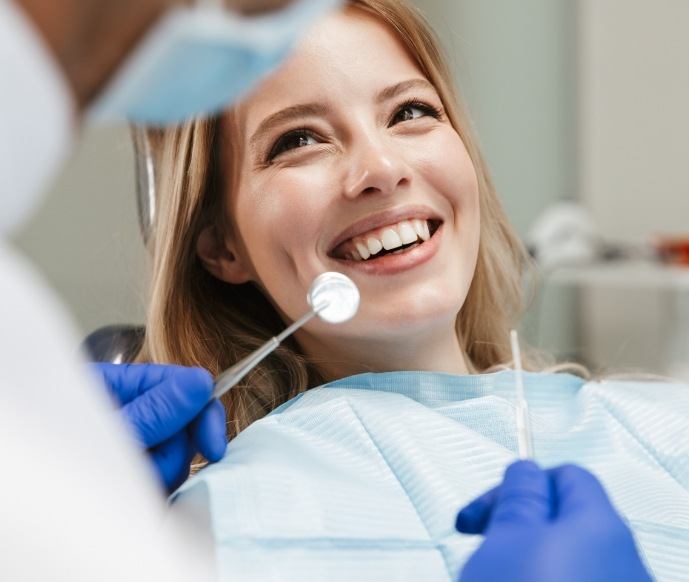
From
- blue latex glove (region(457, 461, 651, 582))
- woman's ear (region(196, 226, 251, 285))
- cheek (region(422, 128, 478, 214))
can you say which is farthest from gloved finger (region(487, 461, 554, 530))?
woman's ear (region(196, 226, 251, 285))

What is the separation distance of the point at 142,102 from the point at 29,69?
10 centimetres

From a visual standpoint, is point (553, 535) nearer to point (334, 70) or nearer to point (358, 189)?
point (358, 189)

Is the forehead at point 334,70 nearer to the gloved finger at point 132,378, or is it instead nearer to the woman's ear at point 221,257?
the woman's ear at point 221,257

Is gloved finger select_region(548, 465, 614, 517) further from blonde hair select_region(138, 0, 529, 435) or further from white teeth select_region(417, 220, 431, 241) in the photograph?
blonde hair select_region(138, 0, 529, 435)

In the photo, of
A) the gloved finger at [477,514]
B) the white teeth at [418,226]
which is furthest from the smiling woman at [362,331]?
the gloved finger at [477,514]

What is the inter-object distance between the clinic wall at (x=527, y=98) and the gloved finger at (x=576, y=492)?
2.71m

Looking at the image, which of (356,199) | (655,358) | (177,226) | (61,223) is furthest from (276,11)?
(655,358)

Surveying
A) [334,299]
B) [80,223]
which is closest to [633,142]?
[80,223]

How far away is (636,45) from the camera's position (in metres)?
3.29

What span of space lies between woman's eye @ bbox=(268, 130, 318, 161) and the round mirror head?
0.73 ft

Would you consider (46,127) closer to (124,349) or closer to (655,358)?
(124,349)

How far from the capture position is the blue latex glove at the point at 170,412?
Result: 38.9 inches

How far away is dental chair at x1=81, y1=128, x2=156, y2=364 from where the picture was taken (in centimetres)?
134

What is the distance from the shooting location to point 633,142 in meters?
3.32
